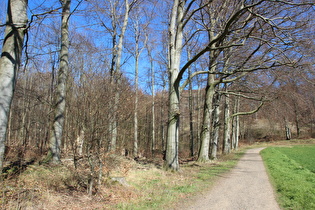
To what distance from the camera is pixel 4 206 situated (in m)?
3.65

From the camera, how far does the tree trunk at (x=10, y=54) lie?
418 cm

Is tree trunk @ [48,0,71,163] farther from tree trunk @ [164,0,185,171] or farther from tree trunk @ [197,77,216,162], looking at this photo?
tree trunk @ [197,77,216,162]

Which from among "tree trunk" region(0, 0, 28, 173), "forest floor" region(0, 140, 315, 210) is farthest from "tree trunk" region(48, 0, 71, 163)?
"tree trunk" region(0, 0, 28, 173)

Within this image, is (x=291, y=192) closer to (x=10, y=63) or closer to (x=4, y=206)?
(x=4, y=206)

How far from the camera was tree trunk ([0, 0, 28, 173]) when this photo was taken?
13.7 ft

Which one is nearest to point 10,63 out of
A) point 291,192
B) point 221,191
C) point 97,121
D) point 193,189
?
point 97,121

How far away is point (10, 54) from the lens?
4312 millimetres

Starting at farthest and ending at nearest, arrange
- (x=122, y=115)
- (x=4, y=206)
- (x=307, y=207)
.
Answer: (x=122, y=115) < (x=307, y=207) < (x=4, y=206)

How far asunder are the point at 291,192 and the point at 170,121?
15.1 ft

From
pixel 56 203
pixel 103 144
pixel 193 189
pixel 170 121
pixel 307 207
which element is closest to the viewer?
pixel 56 203

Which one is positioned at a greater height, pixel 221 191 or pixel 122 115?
pixel 122 115

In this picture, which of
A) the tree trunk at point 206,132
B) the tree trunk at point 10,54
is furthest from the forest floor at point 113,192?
the tree trunk at point 206,132

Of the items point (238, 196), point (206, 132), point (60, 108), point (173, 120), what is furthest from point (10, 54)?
point (206, 132)

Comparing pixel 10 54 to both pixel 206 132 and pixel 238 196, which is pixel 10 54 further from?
pixel 206 132
